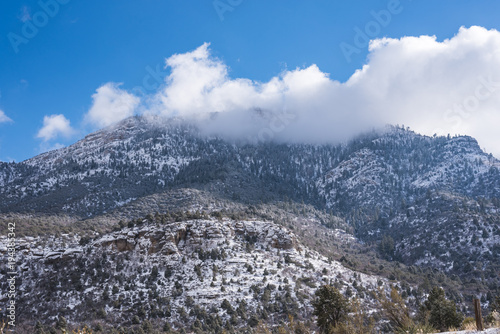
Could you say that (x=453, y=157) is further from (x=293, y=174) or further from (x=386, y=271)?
(x=386, y=271)

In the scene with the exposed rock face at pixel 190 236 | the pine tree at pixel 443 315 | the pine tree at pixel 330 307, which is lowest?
the pine tree at pixel 443 315

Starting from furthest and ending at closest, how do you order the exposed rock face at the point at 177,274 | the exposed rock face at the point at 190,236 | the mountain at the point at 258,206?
the exposed rock face at the point at 190,236 < the mountain at the point at 258,206 < the exposed rock face at the point at 177,274

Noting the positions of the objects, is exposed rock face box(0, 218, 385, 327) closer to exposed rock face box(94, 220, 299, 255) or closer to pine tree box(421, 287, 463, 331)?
exposed rock face box(94, 220, 299, 255)

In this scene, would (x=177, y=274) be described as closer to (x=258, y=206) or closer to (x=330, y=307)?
(x=330, y=307)

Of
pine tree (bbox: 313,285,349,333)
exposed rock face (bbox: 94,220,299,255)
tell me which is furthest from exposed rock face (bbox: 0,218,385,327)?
pine tree (bbox: 313,285,349,333)

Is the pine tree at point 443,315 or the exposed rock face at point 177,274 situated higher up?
the exposed rock face at point 177,274

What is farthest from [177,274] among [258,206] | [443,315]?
[258,206]

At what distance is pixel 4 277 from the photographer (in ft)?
184

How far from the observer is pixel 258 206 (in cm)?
11531

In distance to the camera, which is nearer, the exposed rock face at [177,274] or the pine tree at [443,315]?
the pine tree at [443,315]

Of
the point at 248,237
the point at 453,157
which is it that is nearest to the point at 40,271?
the point at 248,237

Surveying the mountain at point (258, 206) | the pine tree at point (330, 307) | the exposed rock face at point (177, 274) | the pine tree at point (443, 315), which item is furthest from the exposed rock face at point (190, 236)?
the pine tree at point (443, 315)

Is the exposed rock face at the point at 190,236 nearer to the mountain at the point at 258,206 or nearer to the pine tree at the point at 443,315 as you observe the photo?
the mountain at the point at 258,206

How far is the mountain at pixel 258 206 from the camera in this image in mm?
64688
